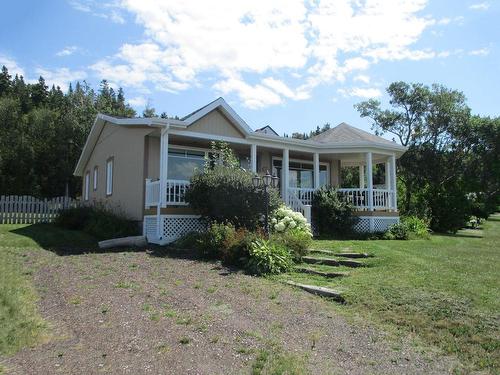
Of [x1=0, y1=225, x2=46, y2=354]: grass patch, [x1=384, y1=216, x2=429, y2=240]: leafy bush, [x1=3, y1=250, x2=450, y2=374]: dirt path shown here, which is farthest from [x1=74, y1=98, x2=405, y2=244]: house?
[x1=3, y1=250, x2=450, y2=374]: dirt path

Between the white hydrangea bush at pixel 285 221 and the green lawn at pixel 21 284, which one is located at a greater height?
the white hydrangea bush at pixel 285 221

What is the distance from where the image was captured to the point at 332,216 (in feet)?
54.2

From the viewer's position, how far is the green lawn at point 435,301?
199 inches

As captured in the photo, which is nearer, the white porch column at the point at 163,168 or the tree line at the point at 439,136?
the white porch column at the point at 163,168

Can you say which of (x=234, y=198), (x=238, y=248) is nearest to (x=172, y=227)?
(x=234, y=198)

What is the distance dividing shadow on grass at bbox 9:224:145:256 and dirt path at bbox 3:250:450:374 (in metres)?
4.00

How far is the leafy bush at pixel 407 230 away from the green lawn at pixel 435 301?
21.3 feet

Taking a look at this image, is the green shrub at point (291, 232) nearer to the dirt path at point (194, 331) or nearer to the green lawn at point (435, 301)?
the green lawn at point (435, 301)

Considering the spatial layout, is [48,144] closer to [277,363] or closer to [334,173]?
[334,173]

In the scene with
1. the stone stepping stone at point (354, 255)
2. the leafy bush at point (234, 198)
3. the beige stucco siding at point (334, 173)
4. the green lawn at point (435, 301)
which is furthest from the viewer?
the beige stucco siding at point (334, 173)

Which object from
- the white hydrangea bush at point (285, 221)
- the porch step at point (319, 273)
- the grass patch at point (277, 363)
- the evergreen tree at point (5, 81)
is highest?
the evergreen tree at point (5, 81)

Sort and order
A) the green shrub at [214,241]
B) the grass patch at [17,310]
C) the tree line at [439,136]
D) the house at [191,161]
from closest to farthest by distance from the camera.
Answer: the grass patch at [17,310] → the green shrub at [214,241] → the house at [191,161] → the tree line at [439,136]

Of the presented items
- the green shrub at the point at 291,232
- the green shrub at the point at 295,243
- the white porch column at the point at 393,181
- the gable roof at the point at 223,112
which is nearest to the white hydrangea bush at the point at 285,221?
the green shrub at the point at 291,232

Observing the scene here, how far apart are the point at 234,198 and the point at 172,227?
2782 millimetres
